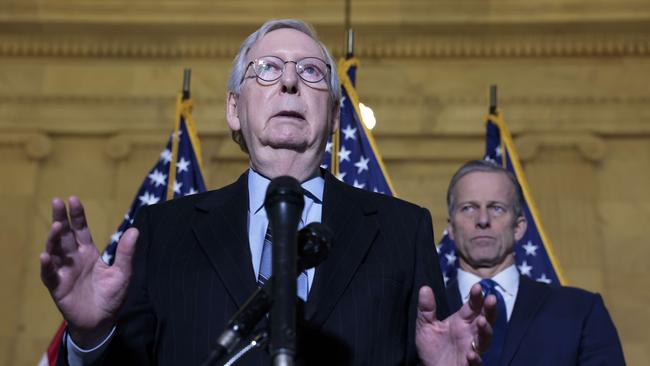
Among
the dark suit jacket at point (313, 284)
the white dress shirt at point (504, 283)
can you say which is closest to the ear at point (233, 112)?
the dark suit jacket at point (313, 284)

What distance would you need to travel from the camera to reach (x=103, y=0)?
7.33 metres

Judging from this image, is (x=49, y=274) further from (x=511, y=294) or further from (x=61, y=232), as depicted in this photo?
(x=511, y=294)

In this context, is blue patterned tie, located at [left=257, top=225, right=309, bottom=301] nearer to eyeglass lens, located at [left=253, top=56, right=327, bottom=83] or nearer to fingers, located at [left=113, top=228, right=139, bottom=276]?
fingers, located at [left=113, top=228, right=139, bottom=276]

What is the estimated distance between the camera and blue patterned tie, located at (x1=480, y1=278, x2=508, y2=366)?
3.78 metres

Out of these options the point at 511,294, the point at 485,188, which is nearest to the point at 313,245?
the point at 511,294

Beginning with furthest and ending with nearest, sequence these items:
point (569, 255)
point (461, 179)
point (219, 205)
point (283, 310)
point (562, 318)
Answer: point (569, 255) → point (461, 179) → point (562, 318) → point (219, 205) → point (283, 310)

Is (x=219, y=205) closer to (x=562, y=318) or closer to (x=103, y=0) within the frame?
(x=562, y=318)

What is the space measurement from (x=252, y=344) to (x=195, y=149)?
12.6 ft

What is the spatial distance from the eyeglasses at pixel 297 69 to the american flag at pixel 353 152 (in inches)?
96.8

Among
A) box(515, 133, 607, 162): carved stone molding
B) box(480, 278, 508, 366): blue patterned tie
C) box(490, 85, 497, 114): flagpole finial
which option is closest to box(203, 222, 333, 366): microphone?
box(480, 278, 508, 366): blue patterned tie

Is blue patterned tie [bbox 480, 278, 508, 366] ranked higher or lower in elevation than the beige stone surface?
lower

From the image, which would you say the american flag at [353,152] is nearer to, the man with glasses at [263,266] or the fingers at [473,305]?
the man with glasses at [263,266]

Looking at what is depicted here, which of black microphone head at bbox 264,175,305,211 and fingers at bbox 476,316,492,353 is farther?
fingers at bbox 476,316,492,353

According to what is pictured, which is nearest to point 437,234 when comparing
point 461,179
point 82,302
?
point 461,179
